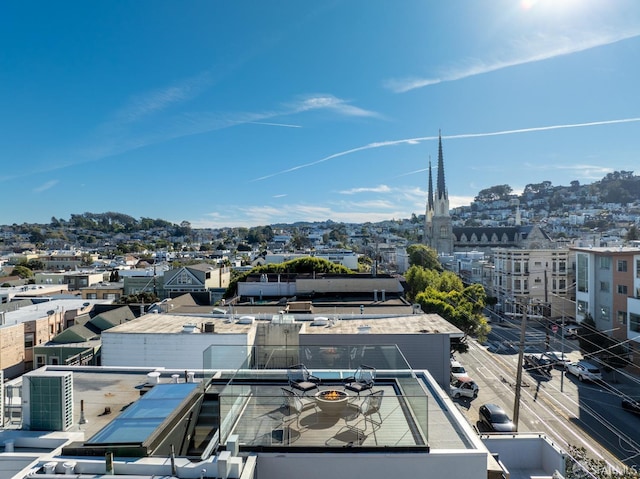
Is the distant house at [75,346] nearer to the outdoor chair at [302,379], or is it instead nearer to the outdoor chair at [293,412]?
the outdoor chair at [302,379]

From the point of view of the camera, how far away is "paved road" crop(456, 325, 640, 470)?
14.9 m

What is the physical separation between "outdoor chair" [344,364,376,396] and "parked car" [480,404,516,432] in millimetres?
10197

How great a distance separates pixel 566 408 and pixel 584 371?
5027 millimetres

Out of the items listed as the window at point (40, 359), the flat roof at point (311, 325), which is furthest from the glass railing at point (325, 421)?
the window at point (40, 359)

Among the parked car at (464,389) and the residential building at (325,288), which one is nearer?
the parked car at (464,389)

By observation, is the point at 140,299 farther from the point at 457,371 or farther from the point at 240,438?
the point at 240,438

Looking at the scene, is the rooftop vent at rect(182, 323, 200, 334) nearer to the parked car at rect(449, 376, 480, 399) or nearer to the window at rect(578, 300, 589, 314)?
the parked car at rect(449, 376, 480, 399)

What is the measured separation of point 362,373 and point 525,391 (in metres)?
17.0

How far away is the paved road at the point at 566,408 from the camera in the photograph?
14.9 metres

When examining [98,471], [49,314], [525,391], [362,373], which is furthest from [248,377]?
[49,314]

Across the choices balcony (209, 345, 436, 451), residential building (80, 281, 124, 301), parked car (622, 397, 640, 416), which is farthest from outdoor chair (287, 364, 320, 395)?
residential building (80, 281, 124, 301)

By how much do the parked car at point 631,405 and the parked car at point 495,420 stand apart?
21.1 feet

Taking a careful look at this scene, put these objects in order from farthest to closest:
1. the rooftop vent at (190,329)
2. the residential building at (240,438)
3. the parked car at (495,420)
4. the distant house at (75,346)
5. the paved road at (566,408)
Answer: the distant house at (75,346) → the parked car at (495,420) → the paved road at (566,408) → the rooftop vent at (190,329) → the residential building at (240,438)

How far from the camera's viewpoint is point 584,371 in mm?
22219
